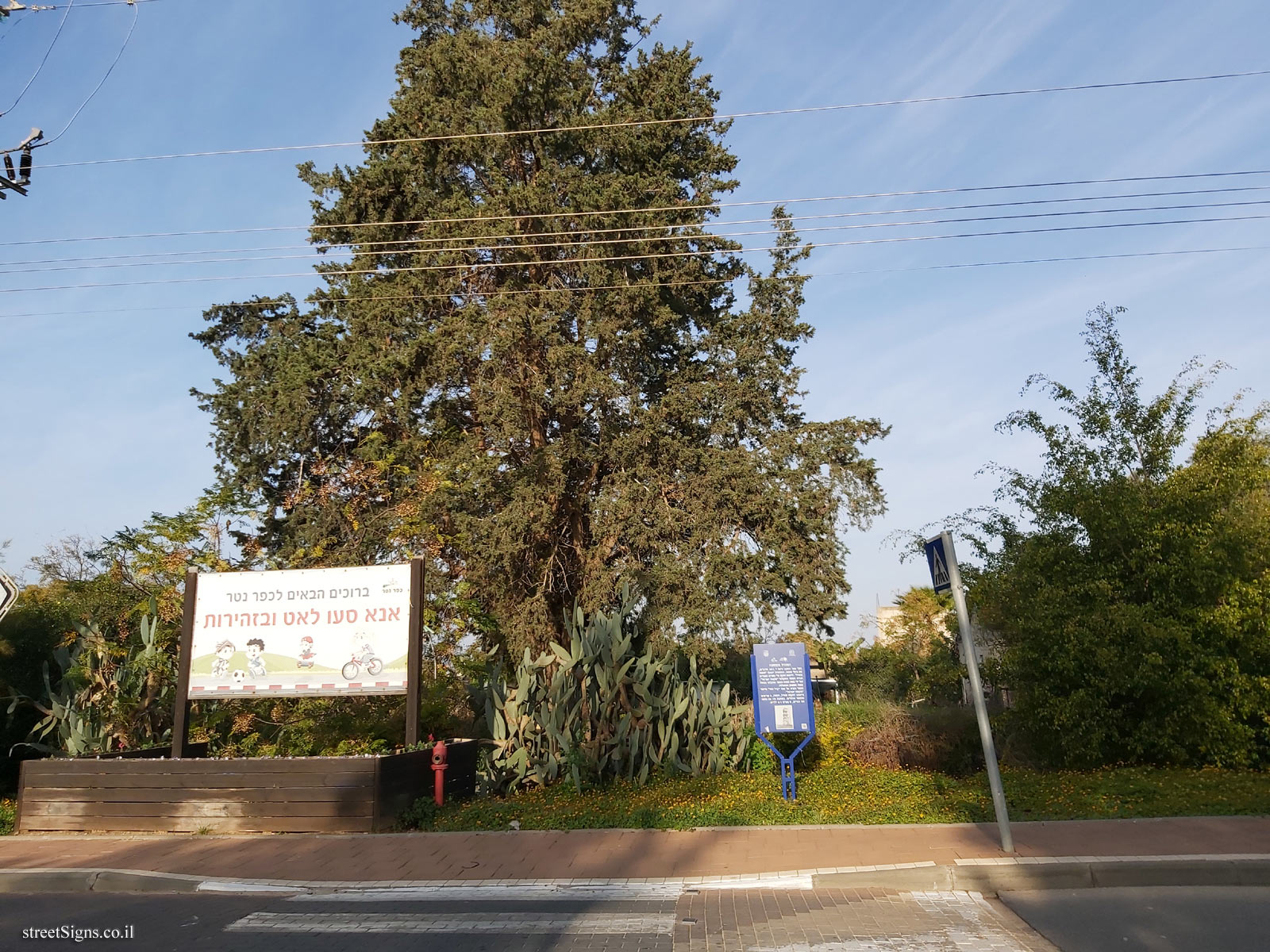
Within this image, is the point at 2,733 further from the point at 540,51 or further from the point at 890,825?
the point at 540,51

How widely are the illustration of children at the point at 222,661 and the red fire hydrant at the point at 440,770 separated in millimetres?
3187

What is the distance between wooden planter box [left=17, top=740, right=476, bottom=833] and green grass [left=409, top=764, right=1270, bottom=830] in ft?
2.69

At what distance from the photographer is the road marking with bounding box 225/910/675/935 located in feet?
20.4

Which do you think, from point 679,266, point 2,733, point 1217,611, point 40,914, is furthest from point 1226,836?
point 2,733

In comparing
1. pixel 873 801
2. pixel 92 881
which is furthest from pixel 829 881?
pixel 92 881

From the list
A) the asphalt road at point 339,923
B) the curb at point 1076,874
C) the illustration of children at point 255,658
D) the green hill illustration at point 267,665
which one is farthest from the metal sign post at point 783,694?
the illustration of children at point 255,658

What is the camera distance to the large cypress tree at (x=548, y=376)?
18.1 meters

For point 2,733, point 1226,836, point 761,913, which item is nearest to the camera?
point 761,913

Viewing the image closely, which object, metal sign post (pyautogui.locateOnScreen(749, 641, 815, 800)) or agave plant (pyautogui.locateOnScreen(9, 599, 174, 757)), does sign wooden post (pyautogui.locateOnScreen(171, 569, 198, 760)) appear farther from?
metal sign post (pyautogui.locateOnScreen(749, 641, 815, 800))

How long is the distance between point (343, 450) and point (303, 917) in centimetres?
1616

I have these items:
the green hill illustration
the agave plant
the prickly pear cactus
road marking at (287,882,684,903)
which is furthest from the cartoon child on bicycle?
road marking at (287,882,684,903)

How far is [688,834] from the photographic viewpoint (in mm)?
9023

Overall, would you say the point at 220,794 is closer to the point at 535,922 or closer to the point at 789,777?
the point at 535,922

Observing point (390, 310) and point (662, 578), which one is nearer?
point (662, 578)
